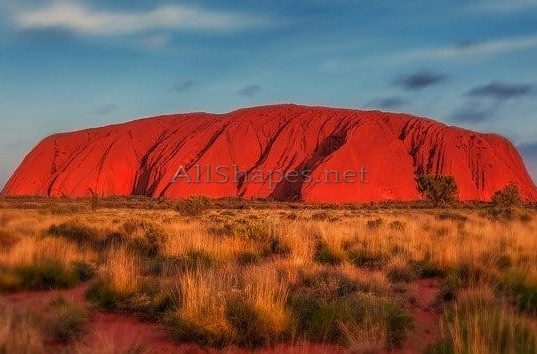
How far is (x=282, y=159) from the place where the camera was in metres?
70.4

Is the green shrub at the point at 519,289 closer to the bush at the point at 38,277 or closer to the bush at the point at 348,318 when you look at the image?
the bush at the point at 348,318

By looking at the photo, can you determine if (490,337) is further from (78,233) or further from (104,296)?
(78,233)

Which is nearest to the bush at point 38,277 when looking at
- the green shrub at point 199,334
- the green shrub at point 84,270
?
the green shrub at point 84,270

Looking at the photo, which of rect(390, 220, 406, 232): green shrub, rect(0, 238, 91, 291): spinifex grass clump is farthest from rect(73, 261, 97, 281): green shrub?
rect(390, 220, 406, 232): green shrub

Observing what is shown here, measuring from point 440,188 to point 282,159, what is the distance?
22.8m

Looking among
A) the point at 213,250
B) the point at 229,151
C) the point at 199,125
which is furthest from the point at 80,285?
the point at 199,125

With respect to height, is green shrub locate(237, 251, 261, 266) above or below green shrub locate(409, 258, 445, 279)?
above

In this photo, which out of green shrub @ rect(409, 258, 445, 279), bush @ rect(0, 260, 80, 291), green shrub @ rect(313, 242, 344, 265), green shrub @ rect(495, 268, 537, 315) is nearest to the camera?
green shrub @ rect(495, 268, 537, 315)

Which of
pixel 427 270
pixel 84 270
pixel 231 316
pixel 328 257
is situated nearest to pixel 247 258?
pixel 328 257

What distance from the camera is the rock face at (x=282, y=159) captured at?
6756 cm

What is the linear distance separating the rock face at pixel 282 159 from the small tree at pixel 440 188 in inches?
465

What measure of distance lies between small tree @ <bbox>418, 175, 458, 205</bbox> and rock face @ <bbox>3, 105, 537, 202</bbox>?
38.8 ft

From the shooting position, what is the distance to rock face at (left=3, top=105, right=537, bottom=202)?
222ft

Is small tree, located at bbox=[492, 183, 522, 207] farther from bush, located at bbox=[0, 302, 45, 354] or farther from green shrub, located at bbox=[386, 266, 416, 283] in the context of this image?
bush, located at bbox=[0, 302, 45, 354]
